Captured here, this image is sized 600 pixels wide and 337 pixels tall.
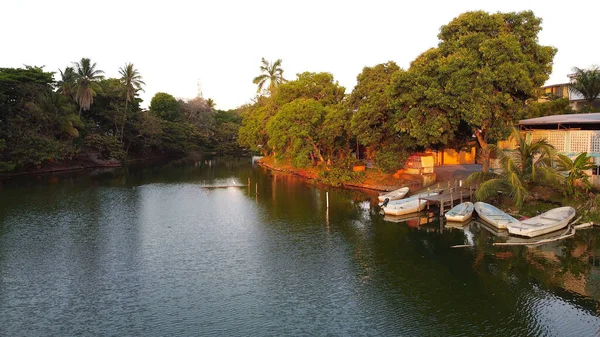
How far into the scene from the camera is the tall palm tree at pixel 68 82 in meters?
73.7

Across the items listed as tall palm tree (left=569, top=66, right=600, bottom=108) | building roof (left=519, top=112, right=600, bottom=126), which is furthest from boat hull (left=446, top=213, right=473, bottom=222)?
tall palm tree (left=569, top=66, right=600, bottom=108)

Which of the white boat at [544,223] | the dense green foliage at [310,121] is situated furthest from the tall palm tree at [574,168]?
the dense green foliage at [310,121]

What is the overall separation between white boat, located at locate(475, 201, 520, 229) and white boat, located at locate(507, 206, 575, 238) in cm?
70

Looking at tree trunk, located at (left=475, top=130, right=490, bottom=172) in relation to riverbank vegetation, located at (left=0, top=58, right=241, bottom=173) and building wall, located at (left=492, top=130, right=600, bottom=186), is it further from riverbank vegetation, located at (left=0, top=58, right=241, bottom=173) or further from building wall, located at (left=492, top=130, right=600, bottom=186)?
riverbank vegetation, located at (left=0, top=58, right=241, bottom=173)

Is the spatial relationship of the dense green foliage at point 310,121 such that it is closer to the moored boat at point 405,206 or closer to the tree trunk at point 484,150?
the tree trunk at point 484,150

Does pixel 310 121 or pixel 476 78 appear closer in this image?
pixel 476 78

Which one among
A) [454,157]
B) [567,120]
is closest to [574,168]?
[567,120]

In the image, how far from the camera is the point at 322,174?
54.4 m

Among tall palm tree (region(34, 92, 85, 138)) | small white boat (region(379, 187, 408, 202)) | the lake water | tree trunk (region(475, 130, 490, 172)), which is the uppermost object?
tall palm tree (region(34, 92, 85, 138))

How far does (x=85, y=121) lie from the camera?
7919 centimetres

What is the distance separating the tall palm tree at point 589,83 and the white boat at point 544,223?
29412 millimetres

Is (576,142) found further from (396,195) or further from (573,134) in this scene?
(396,195)

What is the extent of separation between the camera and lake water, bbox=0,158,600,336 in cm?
1695

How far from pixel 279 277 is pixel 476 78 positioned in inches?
937
